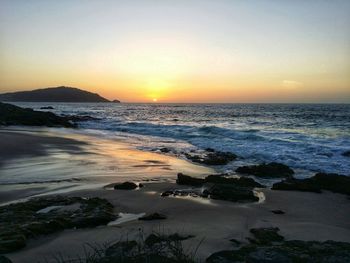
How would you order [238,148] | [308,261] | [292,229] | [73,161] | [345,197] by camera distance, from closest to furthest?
[308,261] → [292,229] → [345,197] → [73,161] → [238,148]

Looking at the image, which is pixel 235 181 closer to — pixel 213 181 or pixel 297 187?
pixel 213 181

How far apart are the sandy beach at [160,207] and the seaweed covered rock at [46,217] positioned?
0.66ft

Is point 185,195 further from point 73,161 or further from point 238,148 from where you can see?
point 238,148

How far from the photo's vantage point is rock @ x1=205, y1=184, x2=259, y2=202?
865 cm

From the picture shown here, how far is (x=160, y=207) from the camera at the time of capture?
7816mm

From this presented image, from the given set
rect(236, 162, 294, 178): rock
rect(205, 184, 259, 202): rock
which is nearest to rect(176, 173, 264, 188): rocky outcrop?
rect(205, 184, 259, 202): rock

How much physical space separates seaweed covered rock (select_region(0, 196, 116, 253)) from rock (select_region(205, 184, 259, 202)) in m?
2.54

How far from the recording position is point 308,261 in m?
4.09

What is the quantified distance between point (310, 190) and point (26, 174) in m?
7.92

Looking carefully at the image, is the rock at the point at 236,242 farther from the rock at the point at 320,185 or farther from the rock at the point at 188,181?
the rock at the point at 320,185

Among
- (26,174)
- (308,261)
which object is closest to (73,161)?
(26,174)

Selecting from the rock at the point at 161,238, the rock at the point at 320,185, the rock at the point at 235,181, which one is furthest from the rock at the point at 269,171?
the rock at the point at 161,238

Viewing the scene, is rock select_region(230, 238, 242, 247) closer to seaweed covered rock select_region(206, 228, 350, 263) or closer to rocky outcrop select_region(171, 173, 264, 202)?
seaweed covered rock select_region(206, 228, 350, 263)

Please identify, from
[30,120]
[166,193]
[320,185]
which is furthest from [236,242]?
[30,120]
